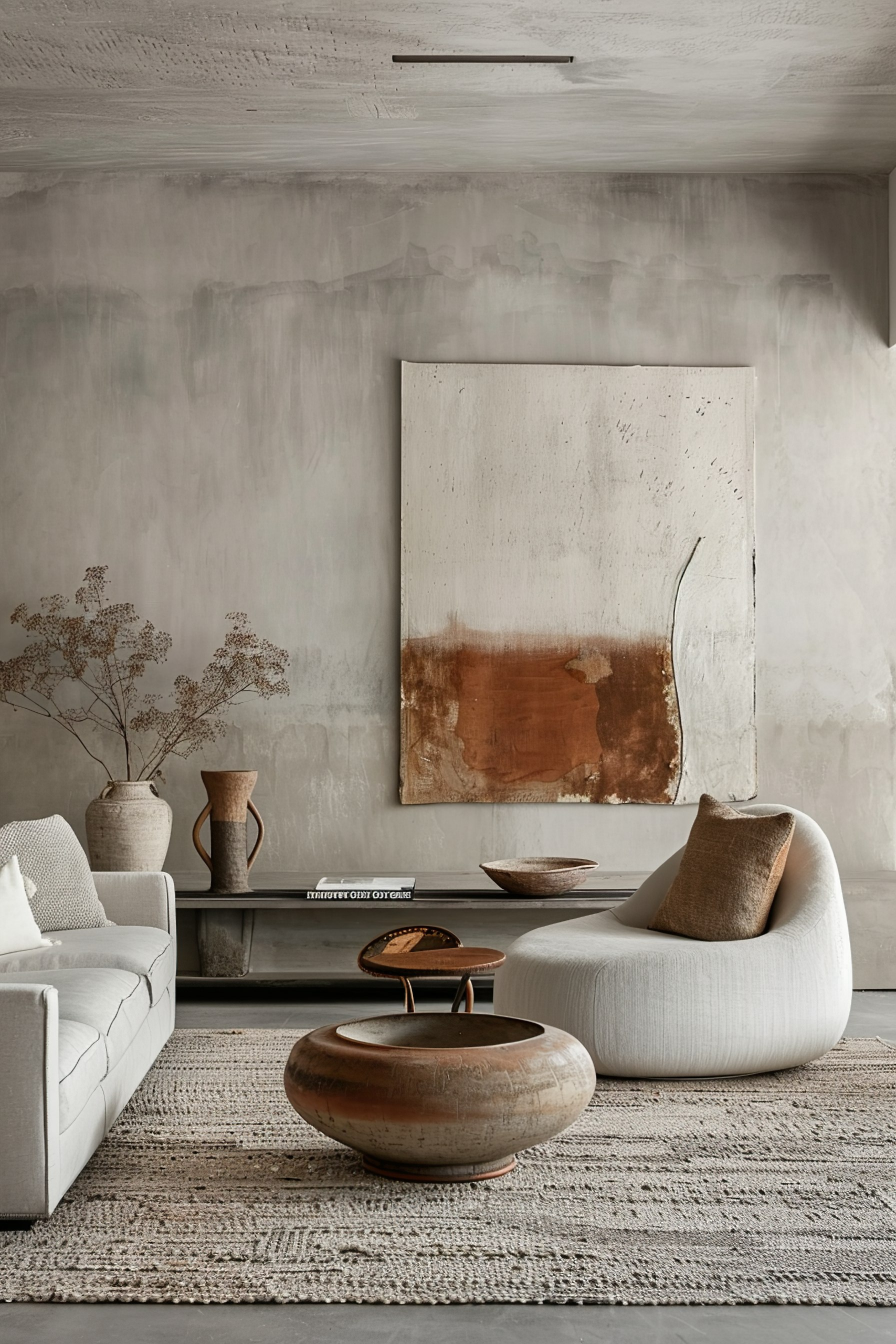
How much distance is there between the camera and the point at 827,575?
5582 millimetres

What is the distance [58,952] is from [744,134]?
428 centimetres

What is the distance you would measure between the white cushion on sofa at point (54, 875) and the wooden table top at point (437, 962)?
1167 millimetres

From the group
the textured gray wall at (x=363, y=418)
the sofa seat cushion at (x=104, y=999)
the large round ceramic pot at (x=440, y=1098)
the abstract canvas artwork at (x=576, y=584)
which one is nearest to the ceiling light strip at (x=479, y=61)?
the textured gray wall at (x=363, y=418)

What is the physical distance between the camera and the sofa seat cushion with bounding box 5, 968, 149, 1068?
2.92 meters

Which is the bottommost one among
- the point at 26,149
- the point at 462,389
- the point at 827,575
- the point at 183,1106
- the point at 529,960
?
the point at 183,1106

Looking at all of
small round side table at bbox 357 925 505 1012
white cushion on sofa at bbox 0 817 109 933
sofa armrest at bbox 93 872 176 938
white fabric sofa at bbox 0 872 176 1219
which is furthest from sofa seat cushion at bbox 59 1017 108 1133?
sofa armrest at bbox 93 872 176 938

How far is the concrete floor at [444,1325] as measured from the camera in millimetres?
2059

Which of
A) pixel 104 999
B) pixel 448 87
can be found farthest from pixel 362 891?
pixel 448 87

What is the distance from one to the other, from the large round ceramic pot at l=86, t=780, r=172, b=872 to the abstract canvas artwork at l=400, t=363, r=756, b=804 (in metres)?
1.12

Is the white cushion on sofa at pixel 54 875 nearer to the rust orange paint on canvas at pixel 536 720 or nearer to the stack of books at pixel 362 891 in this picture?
the stack of books at pixel 362 891

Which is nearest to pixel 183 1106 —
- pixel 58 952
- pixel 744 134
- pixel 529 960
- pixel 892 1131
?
pixel 58 952

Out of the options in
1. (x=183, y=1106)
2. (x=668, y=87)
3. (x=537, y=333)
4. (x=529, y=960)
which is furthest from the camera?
(x=537, y=333)

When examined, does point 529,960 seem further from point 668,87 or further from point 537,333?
point 668,87

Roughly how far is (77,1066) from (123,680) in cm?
297
